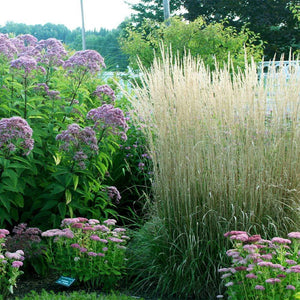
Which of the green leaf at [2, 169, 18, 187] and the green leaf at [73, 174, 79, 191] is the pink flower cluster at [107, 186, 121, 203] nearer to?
the green leaf at [73, 174, 79, 191]

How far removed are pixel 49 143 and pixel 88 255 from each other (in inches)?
51.4

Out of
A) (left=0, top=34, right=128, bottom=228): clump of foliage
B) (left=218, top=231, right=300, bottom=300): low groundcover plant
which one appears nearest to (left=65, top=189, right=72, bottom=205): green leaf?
(left=0, top=34, right=128, bottom=228): clump of foliage

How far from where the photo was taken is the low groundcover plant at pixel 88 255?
153 inches

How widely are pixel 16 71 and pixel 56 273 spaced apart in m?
2.09

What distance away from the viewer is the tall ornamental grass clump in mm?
3926

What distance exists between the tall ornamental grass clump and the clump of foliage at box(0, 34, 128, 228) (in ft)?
2.03

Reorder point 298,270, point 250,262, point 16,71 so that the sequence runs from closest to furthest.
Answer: point 298,270, point 250,262, point 16,71

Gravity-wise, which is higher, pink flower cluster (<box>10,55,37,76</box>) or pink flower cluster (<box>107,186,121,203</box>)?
pink flower cluster (<box>10,55,37,76</box>)

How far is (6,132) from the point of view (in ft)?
12.7

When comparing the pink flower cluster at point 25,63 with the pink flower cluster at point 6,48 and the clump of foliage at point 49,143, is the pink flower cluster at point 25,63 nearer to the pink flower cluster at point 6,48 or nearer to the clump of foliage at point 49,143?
the clump of foliage at point 49,143

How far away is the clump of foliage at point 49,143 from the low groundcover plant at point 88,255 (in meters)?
0.30

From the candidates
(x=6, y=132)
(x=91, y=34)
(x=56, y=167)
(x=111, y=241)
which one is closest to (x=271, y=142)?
(x=111, y=241)

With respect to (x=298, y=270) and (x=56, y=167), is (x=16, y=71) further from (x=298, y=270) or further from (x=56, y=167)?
(x=298, y=270)

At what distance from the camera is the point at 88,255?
4.01 metres
